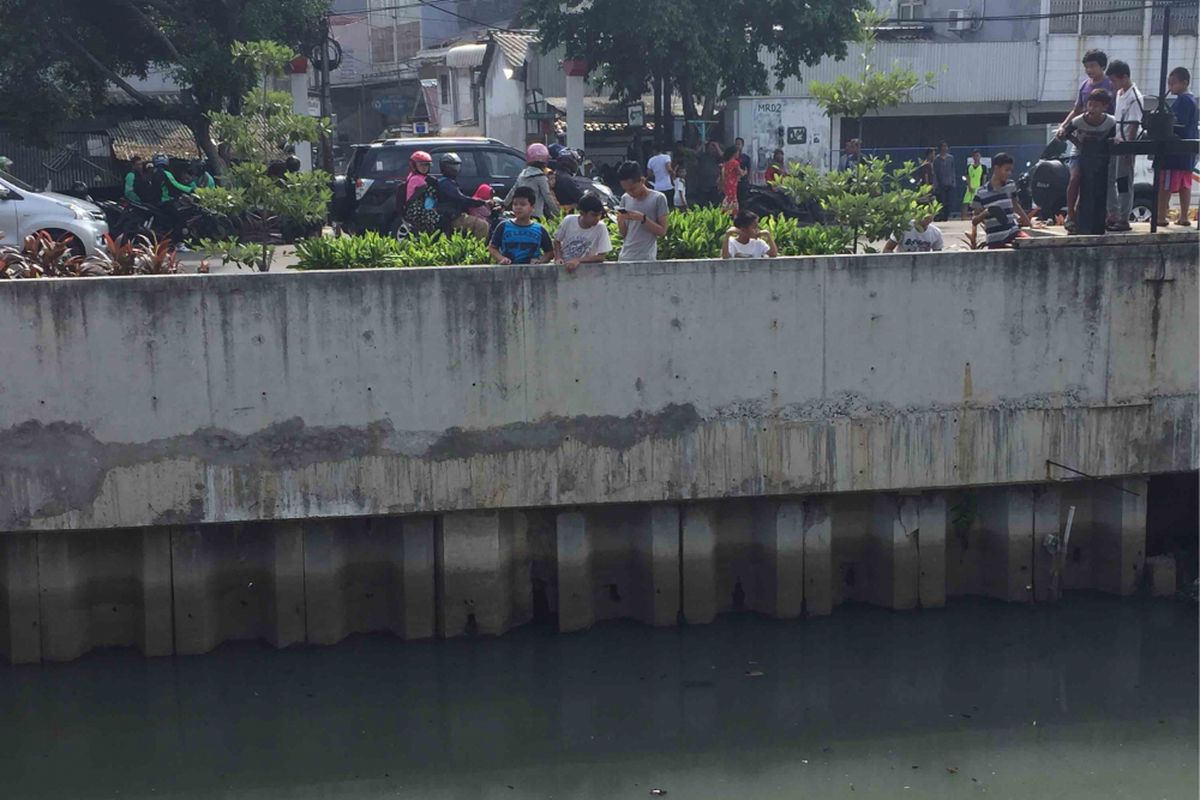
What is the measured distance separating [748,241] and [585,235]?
1085 mm

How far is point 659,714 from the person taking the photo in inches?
328

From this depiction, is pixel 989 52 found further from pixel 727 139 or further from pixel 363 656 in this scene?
pixel 363 656

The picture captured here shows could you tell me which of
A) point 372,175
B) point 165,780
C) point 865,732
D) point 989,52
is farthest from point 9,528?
point 989,52

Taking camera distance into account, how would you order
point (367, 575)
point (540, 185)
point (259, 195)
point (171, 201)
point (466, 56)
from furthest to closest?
point (466, 56), point (171, 201), point (540, 185), point (259, 195), point (367, 575)

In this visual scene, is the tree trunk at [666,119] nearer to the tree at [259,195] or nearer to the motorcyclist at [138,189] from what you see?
the motorcyclist at [138,189]

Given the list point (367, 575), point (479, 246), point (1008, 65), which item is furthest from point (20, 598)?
point (1008, 65)

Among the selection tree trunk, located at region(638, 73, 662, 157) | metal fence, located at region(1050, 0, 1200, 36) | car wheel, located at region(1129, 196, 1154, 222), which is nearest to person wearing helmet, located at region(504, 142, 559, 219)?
car wheel, located at region(1129, 196, 1154, 222)

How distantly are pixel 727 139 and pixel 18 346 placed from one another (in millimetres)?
18266

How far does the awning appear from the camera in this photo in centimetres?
3212

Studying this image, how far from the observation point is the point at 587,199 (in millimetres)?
8531

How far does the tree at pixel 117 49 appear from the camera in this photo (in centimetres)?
1928

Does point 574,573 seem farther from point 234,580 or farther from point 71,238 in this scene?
point 71,238

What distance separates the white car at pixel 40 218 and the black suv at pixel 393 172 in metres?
2.83

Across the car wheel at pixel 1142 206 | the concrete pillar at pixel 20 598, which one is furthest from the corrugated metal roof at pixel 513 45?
the concrete pillar at pixel 20 598
